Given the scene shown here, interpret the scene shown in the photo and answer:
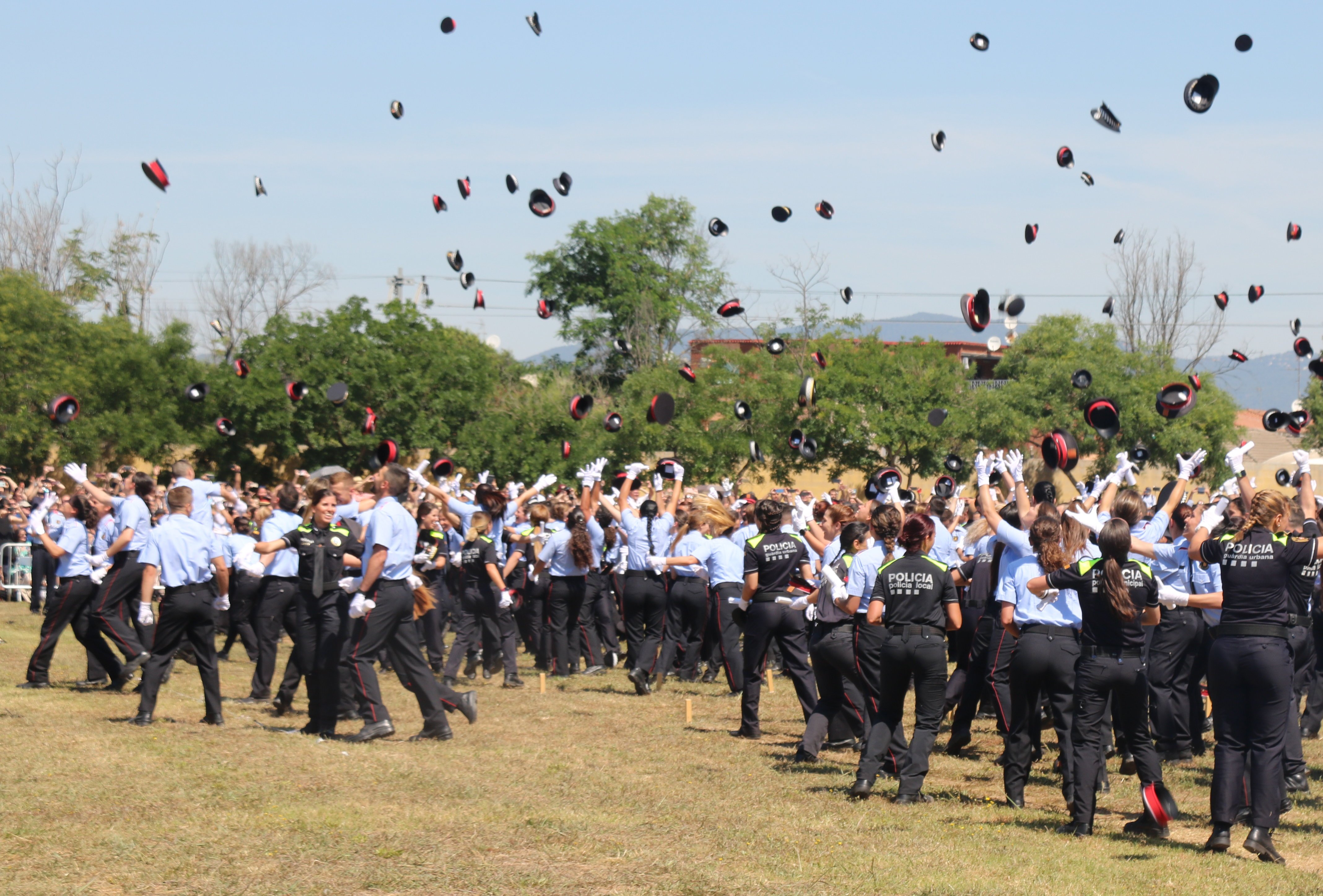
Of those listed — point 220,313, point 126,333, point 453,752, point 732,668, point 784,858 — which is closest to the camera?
point 784,858

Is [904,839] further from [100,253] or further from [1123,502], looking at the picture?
A: [100,253]

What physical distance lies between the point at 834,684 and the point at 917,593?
1.90 metres

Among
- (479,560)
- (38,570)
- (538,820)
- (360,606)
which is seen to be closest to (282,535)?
(360,606)

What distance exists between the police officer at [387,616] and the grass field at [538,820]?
32 cm

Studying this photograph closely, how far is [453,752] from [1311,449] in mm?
67026

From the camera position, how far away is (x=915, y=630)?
8.40 metres

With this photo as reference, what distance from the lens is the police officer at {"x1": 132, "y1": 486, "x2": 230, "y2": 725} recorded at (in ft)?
34.6

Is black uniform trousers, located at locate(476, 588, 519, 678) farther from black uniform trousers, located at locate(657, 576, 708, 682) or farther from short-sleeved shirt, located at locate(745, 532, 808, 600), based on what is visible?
short-sleeved shirt, located at locate(745, 532, 808, 600)

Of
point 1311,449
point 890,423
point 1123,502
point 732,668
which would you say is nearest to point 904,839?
point 1123,502

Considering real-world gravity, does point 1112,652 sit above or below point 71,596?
above

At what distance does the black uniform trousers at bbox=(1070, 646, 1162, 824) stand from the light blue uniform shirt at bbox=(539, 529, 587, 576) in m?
7.60

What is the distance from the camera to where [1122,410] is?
43.7 meters

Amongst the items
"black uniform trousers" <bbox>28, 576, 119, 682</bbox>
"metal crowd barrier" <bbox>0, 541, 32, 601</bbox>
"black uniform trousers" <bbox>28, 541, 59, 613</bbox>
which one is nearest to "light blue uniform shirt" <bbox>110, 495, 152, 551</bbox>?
"black uniform trousers" <bbox>28, 576, 119, 682</bbox>

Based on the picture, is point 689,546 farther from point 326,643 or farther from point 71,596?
point 71,596
